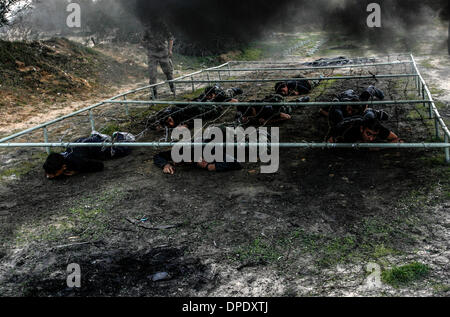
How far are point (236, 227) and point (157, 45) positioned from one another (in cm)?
813

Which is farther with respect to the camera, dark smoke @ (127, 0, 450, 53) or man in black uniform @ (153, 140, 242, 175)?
dark smoke @ (127, 0, 450, 53)

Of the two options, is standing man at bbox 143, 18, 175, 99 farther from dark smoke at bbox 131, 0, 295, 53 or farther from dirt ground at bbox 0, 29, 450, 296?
dirt ground at bbox 0, 29, 450, 296

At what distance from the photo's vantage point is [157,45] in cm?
1070

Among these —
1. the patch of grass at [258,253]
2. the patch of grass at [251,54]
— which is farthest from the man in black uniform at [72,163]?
the patch of grass at [251,54]

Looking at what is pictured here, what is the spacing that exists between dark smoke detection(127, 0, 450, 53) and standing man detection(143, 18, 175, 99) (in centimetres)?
37

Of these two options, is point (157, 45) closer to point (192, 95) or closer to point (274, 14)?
point (192, 95)

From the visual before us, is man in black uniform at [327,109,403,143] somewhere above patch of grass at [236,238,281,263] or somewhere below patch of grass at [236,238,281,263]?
above

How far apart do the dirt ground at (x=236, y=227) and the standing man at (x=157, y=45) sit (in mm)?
5656

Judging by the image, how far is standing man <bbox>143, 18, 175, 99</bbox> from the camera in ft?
33.8

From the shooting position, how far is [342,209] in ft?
13.4

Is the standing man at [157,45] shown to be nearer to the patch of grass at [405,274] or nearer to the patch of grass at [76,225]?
the patch of grass at [76,225]

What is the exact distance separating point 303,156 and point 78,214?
3.32m

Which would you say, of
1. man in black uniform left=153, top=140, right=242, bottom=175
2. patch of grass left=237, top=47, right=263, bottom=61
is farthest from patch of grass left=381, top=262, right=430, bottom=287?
patch of grass left=237, top=47, right=263, bottom=61

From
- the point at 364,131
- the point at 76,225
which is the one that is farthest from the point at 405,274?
the point at 76,225
